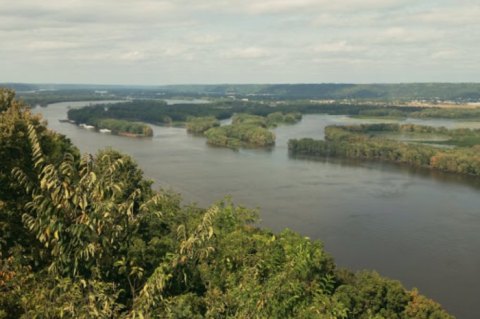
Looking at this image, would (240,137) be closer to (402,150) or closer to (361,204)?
(402,150)

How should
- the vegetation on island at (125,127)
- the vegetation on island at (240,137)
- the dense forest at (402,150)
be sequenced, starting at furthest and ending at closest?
the vegetation on island at (125,127), the vegetation on island at (240,137), the dense forest at (402,150)

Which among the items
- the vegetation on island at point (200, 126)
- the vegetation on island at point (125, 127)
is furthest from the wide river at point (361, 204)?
the vegetation on island at point (200, 126)

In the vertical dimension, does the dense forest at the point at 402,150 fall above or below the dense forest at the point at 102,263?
below

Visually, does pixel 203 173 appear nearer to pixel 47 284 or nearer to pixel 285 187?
pixel 285 187

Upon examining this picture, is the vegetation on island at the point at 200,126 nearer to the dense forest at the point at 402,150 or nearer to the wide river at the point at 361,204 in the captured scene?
the wide river at the point at 361,204

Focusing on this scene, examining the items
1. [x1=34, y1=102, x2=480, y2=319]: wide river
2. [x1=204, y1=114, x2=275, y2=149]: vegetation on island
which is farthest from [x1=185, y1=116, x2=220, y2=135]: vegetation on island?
[x1=34, y1=102, x2=480, y2=319]: wide river

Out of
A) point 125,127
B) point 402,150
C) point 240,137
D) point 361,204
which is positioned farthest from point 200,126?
point 361,204
